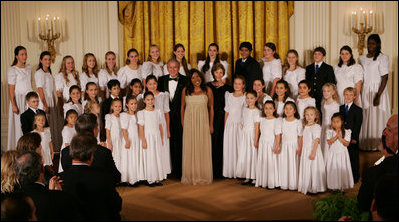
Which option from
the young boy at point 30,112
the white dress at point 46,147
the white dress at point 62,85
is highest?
the white dress at point 62,85

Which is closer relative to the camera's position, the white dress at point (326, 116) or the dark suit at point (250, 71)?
the white dress at point (326, 116)

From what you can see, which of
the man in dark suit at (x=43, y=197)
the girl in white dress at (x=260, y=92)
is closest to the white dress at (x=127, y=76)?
the girl in white dress at (x=260, y=92)

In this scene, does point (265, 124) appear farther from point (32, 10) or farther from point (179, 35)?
point (32, 10)

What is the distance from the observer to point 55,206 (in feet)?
10.8

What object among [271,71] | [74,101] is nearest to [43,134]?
[74,101]

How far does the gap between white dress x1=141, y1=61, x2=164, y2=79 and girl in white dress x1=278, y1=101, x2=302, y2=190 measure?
7.20 ft

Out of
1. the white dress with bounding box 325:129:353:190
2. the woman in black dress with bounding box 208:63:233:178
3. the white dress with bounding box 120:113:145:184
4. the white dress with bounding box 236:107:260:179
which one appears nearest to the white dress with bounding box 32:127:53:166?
the white dress with bounding box 120:113:145:184

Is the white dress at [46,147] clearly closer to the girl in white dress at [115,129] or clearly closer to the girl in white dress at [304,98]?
the girl in white dress at [115,129]

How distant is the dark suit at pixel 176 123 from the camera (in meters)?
7.88

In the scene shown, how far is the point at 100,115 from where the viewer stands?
7.80m

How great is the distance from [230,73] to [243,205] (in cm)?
347

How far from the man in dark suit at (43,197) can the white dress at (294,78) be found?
202 inches

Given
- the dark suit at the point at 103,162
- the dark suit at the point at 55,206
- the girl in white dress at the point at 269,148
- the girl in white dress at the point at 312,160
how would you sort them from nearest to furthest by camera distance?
the dark suit at the point at 55,206 < the dark suit at the point at 103,162 < the girl in white dress at the point at 312,160 < the girl in white dress at the point at 269,148

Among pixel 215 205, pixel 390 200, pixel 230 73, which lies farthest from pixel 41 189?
pixel 230 73
